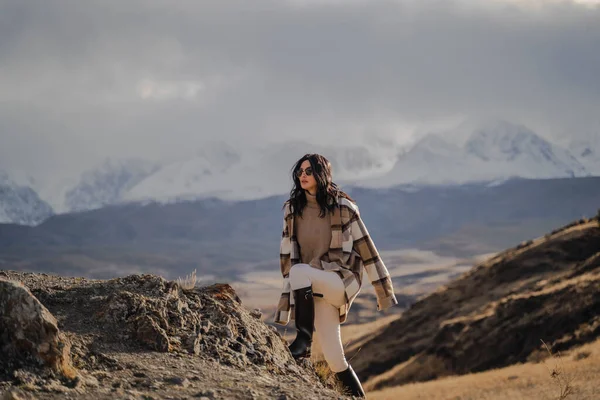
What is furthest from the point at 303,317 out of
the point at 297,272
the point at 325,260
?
the point at 325,260

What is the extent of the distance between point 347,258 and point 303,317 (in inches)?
28.3

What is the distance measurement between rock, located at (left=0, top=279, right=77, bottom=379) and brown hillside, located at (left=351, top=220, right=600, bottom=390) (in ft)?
79.8

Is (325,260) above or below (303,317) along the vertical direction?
above

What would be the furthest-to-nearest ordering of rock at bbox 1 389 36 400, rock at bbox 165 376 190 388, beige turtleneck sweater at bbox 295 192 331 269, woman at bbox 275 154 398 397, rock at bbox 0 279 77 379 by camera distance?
1. beige turtleneck sweater at bbox 295 192 331 269
2. woman at bbox 275 154 398 397
3. rock at bbox 165 376 190 388
4. rock at bbox 0 279 77 379
5. rock at bbox 1 389 36 400

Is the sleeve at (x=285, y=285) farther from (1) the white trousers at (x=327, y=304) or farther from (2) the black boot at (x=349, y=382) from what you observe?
(2) the black boot at (x=349, y=382)

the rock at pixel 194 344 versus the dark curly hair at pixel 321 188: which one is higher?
the dark curly hair at pixel 321 188

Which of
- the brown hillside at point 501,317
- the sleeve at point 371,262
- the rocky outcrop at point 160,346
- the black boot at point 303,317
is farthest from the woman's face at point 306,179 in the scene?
the brown hillside at point 501,317

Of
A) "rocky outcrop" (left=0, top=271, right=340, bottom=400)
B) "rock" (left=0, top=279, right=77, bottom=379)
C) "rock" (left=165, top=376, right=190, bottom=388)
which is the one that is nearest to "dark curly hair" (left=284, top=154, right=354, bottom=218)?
"rocky outcrop" (left=0, top=271, right=340, bottom=400)

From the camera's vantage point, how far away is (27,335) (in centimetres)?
587

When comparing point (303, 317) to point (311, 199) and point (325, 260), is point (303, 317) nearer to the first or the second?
point (325, 260)

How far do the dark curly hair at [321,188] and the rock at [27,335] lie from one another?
282 cm

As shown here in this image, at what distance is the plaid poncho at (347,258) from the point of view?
7.66 meters

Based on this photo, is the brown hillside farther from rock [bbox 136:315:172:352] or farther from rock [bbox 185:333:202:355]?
rock [bbox 136:315:172:352]

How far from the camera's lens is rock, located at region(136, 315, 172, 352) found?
6.96m
